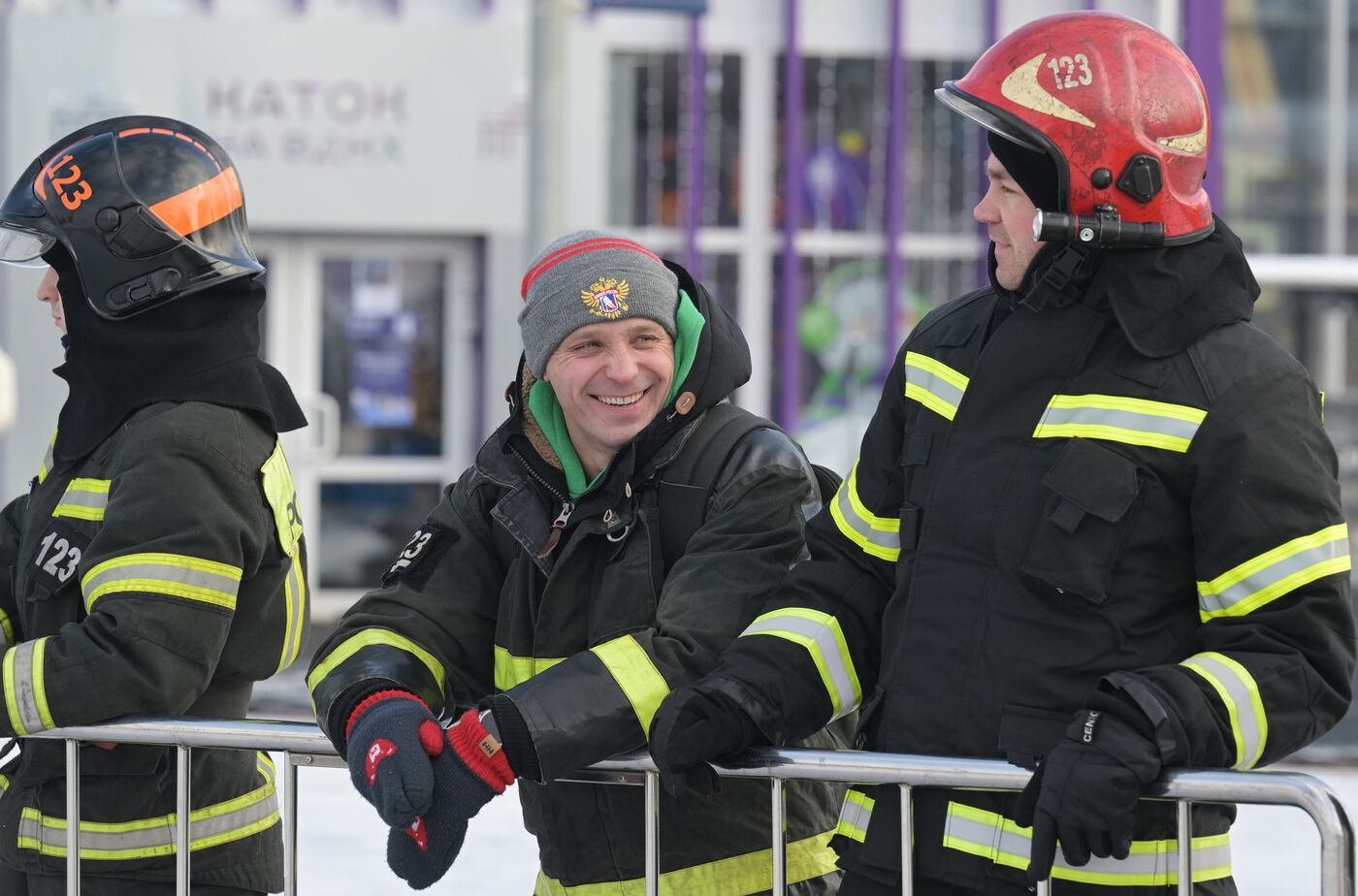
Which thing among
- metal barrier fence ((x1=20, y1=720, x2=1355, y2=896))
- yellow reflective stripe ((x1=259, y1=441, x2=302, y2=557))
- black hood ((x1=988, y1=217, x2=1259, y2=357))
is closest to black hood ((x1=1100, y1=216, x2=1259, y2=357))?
black hood ((x1=988, y1=217, x2=1259, y2=357))

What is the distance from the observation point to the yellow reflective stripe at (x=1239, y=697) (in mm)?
1977

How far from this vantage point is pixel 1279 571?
6.60ft

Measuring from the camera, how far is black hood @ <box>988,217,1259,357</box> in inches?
84.7

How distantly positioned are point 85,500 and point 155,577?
221 mm

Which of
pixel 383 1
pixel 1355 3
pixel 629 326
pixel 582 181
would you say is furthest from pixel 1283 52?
pixel 629 326

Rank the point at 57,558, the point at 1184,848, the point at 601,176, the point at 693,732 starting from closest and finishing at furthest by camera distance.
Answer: the point at 1184,848
the point at 693,732
the point at 57,558
the point at 601,176

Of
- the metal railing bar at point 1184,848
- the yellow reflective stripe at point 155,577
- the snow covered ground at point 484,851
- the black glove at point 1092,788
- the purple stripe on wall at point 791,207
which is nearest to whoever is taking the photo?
the black glove at point 1092,788

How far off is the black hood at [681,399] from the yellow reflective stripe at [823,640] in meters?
0.31

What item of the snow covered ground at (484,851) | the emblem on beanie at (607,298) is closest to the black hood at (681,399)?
the emblem on beanie at (607,298)

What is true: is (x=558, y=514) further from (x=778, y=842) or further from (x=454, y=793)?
(x=778, y=842)

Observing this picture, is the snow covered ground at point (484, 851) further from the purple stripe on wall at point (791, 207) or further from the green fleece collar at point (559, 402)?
the purple stripe on wall at point (791, 207)

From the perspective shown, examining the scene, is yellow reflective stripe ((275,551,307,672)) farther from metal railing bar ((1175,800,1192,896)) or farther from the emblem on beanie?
metal railing bar ((1175,800,1192,896))

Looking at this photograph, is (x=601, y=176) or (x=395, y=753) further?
(x=601, y=176)

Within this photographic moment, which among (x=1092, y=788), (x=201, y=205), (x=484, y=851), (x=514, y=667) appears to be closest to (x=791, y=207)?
(x=484, y=851)
